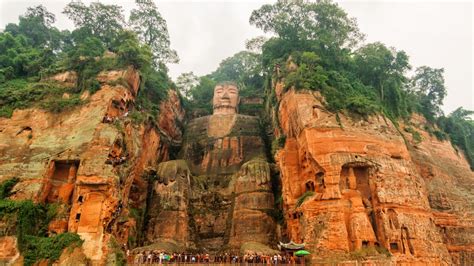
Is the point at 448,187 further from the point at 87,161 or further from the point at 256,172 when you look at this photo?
the point at 87,161

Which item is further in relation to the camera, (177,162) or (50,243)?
(177,162)

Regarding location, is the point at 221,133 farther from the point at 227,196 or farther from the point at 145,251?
the point at 145,251

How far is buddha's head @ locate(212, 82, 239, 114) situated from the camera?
39.7 m

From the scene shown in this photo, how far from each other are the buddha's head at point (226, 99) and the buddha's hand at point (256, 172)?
12.3m

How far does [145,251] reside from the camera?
69.7 feet

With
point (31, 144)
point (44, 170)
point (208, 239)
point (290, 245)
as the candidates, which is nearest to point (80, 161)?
point (44, 170)

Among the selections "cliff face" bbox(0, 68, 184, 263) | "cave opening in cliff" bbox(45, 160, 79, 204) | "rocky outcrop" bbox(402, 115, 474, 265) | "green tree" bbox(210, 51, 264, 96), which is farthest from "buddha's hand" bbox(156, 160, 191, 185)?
"green tree" bbox(210, 51, 264, 96)

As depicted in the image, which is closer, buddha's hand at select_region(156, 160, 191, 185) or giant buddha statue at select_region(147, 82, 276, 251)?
giant buddha statue at select_region(147, 82, 276, 251)

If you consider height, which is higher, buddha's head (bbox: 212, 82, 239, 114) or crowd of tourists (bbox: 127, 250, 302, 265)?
buddha's head (bbox: 212, 82, 239, 114)

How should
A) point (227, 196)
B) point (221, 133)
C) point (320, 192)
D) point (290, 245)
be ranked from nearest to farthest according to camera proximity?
point (290, 245), point (320, 192), point (227, 196), point (221, 133)

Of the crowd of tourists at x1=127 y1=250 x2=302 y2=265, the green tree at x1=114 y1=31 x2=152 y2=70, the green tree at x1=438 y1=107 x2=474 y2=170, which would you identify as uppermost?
the green tree at x1=114 y1=31 x2=152 y2=70

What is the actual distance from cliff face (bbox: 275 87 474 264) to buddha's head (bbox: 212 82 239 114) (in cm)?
1337

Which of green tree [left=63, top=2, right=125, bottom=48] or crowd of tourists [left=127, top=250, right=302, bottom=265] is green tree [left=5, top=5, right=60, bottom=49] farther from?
crowd of tourists [left=127, top=250, right=302, bottom=265]

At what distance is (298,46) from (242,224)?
658 inches
